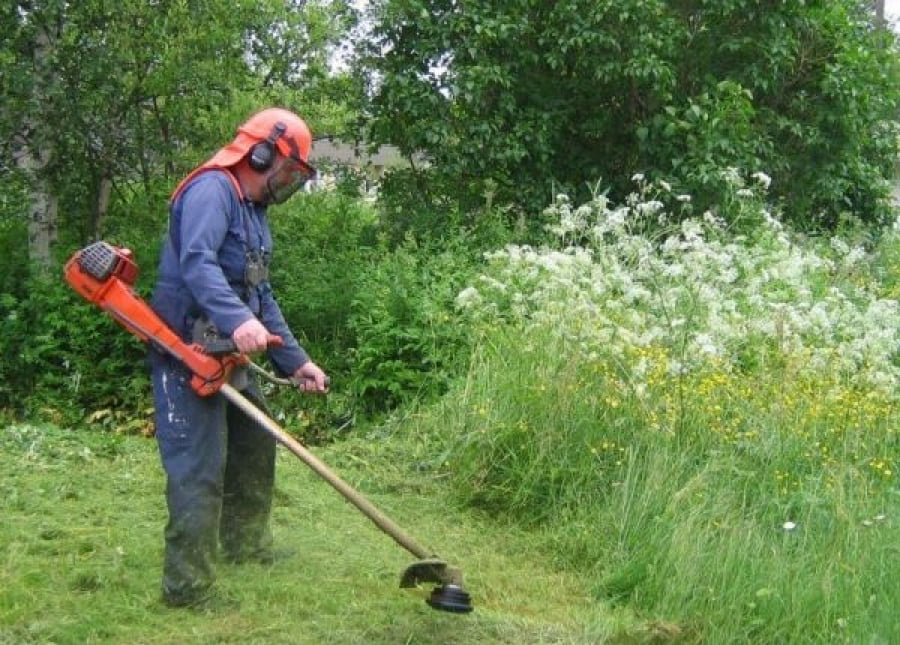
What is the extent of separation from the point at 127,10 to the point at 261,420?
223 inches

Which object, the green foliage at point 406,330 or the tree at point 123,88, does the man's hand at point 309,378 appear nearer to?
the green foliage at point 406,330

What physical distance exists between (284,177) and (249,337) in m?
0.76

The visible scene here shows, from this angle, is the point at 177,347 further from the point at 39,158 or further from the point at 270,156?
the point at 39,158

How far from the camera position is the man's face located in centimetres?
411

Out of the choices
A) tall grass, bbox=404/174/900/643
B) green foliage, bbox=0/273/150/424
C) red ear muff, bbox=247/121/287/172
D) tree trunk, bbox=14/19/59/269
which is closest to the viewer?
red ear muff, bbox=247/121/287/172

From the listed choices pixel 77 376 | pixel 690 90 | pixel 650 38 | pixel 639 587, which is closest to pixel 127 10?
pixel 77 376

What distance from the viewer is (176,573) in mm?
4023

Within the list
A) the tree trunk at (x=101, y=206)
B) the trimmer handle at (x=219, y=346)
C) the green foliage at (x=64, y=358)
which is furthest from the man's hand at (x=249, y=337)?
the tree trunk at (x=101, y=206)

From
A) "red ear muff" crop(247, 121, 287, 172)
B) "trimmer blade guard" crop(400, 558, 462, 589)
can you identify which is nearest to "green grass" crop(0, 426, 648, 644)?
"trimmer blade guard" crop(400, 558, 462, 589)

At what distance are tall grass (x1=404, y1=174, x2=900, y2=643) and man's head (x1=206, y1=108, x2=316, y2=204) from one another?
1941mm

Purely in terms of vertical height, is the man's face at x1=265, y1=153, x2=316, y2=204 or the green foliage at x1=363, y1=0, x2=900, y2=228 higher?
the green foliage at x1=363, y1=0, x2=900, y2=228

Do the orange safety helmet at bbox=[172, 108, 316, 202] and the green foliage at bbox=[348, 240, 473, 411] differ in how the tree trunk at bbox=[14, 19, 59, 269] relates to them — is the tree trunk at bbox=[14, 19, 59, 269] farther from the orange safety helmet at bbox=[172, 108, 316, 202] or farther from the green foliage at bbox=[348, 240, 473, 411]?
the orange safety helmet at bbox=[172, 108, 316, 202]

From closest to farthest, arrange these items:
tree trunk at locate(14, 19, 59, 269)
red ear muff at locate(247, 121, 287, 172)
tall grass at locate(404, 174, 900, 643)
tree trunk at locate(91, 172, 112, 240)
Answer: red ear muff at locate(247, 121, 287, 172) → tall grass at locate(404, 174, 900, 643) → tree trunk at locate(14, 19, 59, 269) → tree trunk at locate(91, 172, 112, 240)

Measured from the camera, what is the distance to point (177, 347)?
389 centimetres
